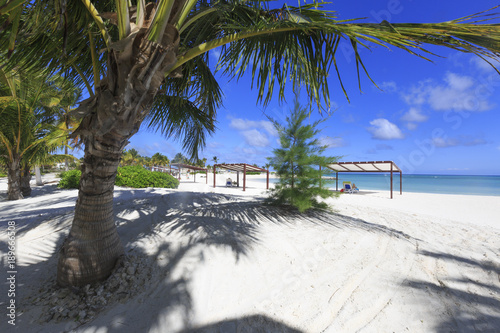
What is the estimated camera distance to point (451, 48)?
1536 mm

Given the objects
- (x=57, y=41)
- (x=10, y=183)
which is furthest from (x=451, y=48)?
→ (x=10, y=183)

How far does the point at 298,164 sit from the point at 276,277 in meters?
2.78

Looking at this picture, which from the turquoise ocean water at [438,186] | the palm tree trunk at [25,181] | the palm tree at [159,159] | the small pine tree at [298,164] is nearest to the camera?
the small pine tree at [298,164]

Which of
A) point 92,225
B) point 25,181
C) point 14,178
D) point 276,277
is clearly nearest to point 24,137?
point 14,178

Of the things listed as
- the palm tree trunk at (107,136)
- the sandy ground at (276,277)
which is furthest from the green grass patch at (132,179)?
the palm tree trunk at (107,136)


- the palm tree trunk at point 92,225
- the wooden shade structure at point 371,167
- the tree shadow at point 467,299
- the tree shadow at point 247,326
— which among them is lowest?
the tree shadow at point 247,326

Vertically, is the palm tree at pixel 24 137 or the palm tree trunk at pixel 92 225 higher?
the palm tree at pixel 24 137

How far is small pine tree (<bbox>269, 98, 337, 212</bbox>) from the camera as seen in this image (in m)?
4.53

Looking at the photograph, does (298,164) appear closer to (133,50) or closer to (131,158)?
(133,50)

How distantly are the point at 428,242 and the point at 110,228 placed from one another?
4650 millimetres

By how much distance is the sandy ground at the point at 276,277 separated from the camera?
5.84 feet

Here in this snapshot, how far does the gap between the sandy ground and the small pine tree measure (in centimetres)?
79

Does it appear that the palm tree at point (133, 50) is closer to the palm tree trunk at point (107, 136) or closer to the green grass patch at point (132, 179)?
the palm tree trunk at point (107, 136)

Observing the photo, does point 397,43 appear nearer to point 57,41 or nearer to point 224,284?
point 224,284
